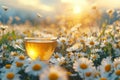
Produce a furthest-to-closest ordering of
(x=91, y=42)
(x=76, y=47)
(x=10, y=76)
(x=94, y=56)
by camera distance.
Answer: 1. (x=91, y=42)
2. (x=76, y=47)
3. (x=94, y=56)
4. (x=10, y=76)

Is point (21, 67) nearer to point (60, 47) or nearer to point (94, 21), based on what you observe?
point (60, 47)

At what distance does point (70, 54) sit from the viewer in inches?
144

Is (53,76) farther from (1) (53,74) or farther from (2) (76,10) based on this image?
(2) (76,10)

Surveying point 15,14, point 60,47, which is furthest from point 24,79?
point 15,14

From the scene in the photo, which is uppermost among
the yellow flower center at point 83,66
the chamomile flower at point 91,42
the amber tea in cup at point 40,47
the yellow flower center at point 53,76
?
the chamomile flower at point 91,42

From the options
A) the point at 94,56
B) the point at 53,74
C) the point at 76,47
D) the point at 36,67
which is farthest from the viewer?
the point at 76,47

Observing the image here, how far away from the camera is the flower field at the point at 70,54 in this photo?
2518mm

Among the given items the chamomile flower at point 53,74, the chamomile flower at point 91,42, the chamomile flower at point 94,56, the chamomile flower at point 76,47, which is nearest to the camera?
the chamomile flower at point 53,74

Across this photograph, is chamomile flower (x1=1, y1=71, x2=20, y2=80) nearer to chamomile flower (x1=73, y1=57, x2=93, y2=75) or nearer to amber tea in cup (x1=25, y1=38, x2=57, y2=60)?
chamomile flower (x1=73, y1=57, x2=93, y2=75)

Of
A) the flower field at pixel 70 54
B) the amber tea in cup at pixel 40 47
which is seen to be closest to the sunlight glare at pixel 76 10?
the flower field at pixel 70 54

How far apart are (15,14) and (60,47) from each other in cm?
243

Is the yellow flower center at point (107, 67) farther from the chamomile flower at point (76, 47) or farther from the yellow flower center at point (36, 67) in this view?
the chamomile flower at point (76, 47)

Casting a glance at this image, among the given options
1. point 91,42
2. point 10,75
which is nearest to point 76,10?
point 91,42

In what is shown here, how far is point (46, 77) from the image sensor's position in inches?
86.7
